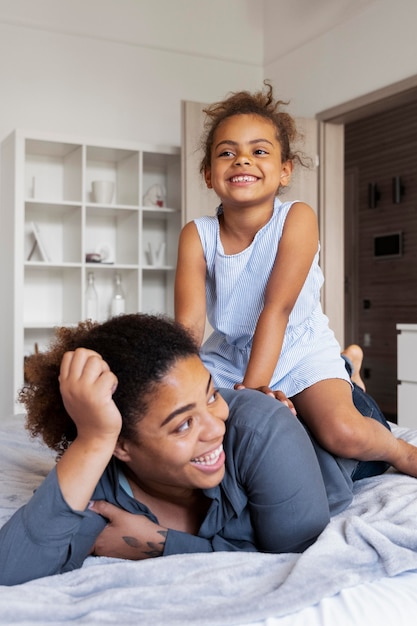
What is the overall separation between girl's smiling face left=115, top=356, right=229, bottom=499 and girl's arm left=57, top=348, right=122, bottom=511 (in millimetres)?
54

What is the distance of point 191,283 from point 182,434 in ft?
2.87

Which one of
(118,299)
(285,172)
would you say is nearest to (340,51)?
(118,299)

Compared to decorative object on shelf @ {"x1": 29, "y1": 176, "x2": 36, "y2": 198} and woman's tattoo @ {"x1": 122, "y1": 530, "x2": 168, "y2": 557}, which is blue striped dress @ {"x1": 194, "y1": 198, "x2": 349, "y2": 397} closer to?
woman's tattoo @ {"x1": 122, "y1": 530, "x2": 168, "y2": 557}

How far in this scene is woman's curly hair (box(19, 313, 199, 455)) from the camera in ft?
3.80

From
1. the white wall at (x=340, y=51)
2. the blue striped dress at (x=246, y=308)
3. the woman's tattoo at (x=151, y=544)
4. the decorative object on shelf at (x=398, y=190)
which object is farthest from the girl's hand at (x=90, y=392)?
the decorative object on shelf at (x=398, y=190)

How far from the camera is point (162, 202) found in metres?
4.73

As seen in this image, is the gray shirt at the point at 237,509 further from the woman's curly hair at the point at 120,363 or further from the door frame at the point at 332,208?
the door frame at the point at 332,208

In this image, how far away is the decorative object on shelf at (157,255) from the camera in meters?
4.70

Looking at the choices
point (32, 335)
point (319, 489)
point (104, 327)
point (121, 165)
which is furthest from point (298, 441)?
point (121, 165)

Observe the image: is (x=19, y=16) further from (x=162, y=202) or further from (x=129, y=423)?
→ (x=129, y=423)

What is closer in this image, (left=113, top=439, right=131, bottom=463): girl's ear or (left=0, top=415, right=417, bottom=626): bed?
(left=0, top=415, right=417, bottom=626): bed

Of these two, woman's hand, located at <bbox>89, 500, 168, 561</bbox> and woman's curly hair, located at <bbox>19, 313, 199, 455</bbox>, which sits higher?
woman's curly hair, located at <bbox>19, 313, 199, 455</bbox>

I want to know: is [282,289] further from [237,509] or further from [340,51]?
[340,51]

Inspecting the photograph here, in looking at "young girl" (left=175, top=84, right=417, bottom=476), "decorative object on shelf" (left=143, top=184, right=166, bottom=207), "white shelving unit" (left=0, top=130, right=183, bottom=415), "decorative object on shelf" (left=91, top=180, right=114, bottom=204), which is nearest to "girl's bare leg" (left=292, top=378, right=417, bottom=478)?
"young girl" (left=175, top=84, right=417, bottom=476)
